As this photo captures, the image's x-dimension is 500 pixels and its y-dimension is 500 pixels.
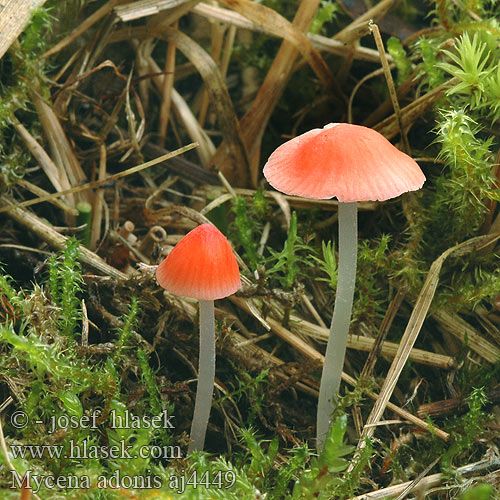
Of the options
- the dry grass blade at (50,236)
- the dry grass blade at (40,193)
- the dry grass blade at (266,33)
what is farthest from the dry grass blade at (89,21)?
the dry grass blade at (50,236)

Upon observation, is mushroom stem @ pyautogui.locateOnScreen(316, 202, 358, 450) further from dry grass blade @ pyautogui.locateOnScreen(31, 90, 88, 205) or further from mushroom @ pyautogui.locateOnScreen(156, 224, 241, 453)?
dry grass blade @ pyautogui.locateOnScreen(31, 90, 88, 205)

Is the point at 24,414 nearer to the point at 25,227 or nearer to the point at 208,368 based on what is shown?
the point at 208,368

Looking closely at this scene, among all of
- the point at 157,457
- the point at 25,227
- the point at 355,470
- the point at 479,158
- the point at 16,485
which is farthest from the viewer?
the point at 25,227

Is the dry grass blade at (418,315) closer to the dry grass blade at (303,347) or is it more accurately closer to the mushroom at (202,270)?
the dry grass blade at (303,347)

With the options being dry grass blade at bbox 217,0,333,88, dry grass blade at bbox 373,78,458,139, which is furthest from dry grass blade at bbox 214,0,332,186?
dry grass blade at bbox 373,78,458,139

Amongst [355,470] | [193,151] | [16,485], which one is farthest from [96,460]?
[193,151]

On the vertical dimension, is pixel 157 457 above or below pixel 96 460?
below

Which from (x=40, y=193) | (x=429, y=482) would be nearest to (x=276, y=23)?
(x=40, y=193)
